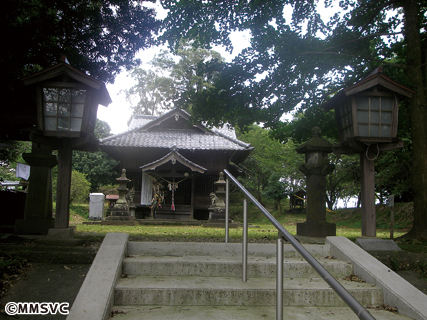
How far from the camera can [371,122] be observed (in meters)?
5.36

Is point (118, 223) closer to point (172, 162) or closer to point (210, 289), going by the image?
point (172, 162)

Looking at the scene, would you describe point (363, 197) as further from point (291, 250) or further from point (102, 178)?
point (102, 178)

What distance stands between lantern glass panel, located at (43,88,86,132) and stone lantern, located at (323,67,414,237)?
173 inches

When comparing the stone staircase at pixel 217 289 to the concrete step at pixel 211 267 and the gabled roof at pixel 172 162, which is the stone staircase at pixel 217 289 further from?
the gabled roof at pixel 172 162

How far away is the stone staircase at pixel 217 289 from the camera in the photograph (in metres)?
3.02

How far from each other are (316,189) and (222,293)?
126 inches

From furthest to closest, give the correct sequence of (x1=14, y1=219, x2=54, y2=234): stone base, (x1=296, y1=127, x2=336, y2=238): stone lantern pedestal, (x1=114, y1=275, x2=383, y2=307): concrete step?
(x1=14, y1=219, x2=54, y2=234): stone base
(x1=296, y1=127, x2=336, y2=238): stone lantern pedestal
(x1=114, y1=275, x2=383, y2=307): concrete step

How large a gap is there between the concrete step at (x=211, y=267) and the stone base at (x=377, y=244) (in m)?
1.28

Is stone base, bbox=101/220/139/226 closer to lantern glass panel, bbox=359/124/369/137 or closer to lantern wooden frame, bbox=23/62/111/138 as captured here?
lantern wooden frame, bbox=23/62/111/138

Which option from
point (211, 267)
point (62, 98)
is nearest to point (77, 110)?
point (62, 98)

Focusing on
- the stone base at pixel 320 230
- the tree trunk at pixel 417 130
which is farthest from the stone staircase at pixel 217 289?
the tree trunk at pixel 417 130

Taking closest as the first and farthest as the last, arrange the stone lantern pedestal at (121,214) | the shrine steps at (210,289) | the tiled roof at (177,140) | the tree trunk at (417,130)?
the shrine steps at (210,289)
the tree trunk at (417,130)
the stone lantern pedestal at (121,214)
the tiled roof at (177,140)

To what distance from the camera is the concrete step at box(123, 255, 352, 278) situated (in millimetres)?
3688

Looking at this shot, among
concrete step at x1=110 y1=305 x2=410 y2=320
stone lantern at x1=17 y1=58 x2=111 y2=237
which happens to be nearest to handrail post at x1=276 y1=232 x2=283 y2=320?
concrete step at x1=110 y1=305 x2=410 y2=320
